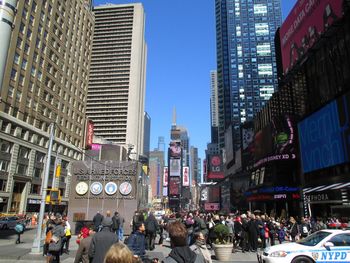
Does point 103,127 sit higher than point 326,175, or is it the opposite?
point 103,127

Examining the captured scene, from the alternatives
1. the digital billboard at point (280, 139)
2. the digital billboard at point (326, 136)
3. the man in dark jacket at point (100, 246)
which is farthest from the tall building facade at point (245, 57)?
the man in dark jacket at point (100, 246)

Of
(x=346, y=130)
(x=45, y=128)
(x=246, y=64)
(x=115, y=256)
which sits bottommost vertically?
(x=115, y=256)

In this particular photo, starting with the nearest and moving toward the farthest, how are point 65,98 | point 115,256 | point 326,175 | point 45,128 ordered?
point 115,256 < point 326,175 < point 45,128 < point 65,98

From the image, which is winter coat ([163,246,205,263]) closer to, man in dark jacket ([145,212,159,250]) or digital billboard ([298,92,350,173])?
man in dark jacket ([145,212,159,250])

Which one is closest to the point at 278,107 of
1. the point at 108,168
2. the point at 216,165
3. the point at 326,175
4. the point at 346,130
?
the point at 326,175

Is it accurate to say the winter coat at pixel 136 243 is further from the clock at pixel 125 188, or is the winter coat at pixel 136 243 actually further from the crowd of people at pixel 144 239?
the clock at pixel 125 188

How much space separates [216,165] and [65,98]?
72835 millimetres

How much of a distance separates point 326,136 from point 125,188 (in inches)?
858

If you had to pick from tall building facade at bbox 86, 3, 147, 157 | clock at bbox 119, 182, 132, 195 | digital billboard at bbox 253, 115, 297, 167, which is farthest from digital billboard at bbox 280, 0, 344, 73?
tall building facade at bbox 86, 3, 147, 157

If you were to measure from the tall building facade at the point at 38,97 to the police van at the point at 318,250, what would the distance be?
4071 cm

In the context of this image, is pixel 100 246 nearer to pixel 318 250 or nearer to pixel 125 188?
pixel 318 250

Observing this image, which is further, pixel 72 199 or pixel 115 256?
pixel 72 199

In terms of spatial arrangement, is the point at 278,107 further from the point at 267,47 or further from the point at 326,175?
the point at 267,47

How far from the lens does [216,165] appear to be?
426ft
